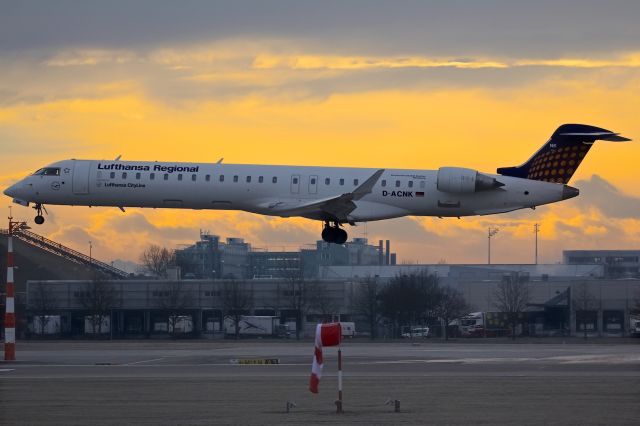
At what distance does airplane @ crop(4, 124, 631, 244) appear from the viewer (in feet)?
183

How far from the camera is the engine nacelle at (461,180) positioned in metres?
55.8

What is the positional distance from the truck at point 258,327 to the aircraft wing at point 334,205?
120 feet

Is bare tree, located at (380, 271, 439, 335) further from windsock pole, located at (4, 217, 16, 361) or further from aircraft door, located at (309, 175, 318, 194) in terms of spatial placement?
windsock pole, located at (4, 217, 16, 361)

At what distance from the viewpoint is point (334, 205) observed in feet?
179

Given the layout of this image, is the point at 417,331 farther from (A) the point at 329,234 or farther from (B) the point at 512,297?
(A) the point at 329,234

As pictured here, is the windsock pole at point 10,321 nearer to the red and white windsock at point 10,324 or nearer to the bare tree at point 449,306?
the red and white windsock at point 10,324

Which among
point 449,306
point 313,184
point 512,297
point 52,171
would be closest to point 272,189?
point 313,184

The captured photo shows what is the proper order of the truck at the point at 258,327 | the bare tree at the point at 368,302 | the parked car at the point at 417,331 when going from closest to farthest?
the truck at the point at 258,327, the parked car at the point at 417,331, the bare tree at the point at 368,302

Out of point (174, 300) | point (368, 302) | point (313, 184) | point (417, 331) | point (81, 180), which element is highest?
point (81, 180)

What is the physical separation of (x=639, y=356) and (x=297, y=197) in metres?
19.0

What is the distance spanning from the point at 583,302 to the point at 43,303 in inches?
1825

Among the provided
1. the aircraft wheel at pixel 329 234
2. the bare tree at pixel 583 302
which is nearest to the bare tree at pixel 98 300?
the aircraft wheel at pixel 329 234

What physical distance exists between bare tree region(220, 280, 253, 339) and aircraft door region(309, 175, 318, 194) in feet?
131

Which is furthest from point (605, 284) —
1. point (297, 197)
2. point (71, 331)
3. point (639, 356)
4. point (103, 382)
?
point (103, 382)
